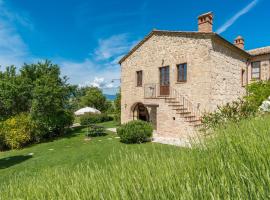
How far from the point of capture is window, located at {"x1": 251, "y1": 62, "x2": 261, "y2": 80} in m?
18.9

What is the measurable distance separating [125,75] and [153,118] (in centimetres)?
570

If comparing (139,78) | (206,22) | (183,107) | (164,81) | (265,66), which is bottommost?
(183,107)

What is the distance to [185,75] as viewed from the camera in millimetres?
15211

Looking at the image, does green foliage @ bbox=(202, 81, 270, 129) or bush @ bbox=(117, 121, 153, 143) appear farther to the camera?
bush @ bbox=(117, 121, 153, 143)

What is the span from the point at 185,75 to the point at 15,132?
14.2m

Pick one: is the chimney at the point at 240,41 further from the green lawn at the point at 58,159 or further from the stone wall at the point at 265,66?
the green lawn at the point at 58,159

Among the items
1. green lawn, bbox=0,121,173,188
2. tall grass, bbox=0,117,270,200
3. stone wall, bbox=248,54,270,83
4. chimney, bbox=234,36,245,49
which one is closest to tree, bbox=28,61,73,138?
green lawn, bbox=0,121,173,188

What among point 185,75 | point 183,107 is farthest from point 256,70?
point 183,107

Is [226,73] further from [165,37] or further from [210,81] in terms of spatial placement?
[165,37]

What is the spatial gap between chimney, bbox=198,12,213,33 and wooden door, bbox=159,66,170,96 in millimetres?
3885

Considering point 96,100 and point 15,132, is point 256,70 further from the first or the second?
point 96,100

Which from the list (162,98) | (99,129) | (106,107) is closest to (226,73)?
(162,98)

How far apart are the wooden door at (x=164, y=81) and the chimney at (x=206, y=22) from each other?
3885mm

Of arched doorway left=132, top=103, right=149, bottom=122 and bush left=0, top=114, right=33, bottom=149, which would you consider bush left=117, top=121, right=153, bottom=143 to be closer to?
arched doorway left=132, top=103, right=149, bottom=122
